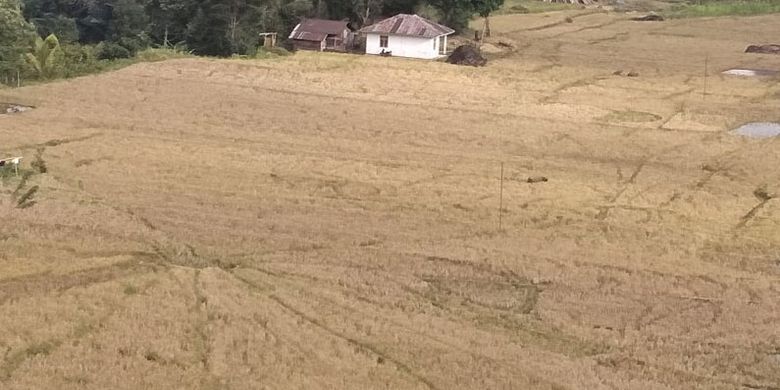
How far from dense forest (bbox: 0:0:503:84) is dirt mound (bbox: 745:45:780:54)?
10785 millimetres

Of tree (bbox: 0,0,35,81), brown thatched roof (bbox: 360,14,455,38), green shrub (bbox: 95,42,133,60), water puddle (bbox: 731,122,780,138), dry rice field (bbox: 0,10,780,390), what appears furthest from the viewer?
brown thatched roof (bbox: 360,14,455,38)

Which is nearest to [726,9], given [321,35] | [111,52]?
[321,35]

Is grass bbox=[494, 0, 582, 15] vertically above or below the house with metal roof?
above

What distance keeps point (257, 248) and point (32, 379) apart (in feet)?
→ 15.3

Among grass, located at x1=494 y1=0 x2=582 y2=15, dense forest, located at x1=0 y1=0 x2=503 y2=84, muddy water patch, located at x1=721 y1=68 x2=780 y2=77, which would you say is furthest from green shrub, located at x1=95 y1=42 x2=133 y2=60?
grass, located at x1=494 y1=0 x2=582 y2=15

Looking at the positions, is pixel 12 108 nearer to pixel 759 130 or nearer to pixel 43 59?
pixel 43 59

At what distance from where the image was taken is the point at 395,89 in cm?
2792

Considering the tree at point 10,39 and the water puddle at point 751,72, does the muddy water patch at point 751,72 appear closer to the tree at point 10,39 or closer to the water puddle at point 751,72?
the water puddle at point 751,72

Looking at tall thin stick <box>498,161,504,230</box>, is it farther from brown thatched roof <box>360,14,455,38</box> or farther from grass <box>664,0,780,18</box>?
grass <box>664,0,780,18</box>

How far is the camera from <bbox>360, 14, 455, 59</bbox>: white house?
3706 cm

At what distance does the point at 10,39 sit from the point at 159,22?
1138cm

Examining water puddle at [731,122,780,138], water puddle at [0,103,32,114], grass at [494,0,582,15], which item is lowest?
water puddle at [0,103,32,114]

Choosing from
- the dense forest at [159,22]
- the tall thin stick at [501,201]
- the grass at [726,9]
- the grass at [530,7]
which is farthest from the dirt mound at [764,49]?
the tall thin stick at [501,201]

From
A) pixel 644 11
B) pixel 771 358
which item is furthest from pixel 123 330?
pixel 644 11
